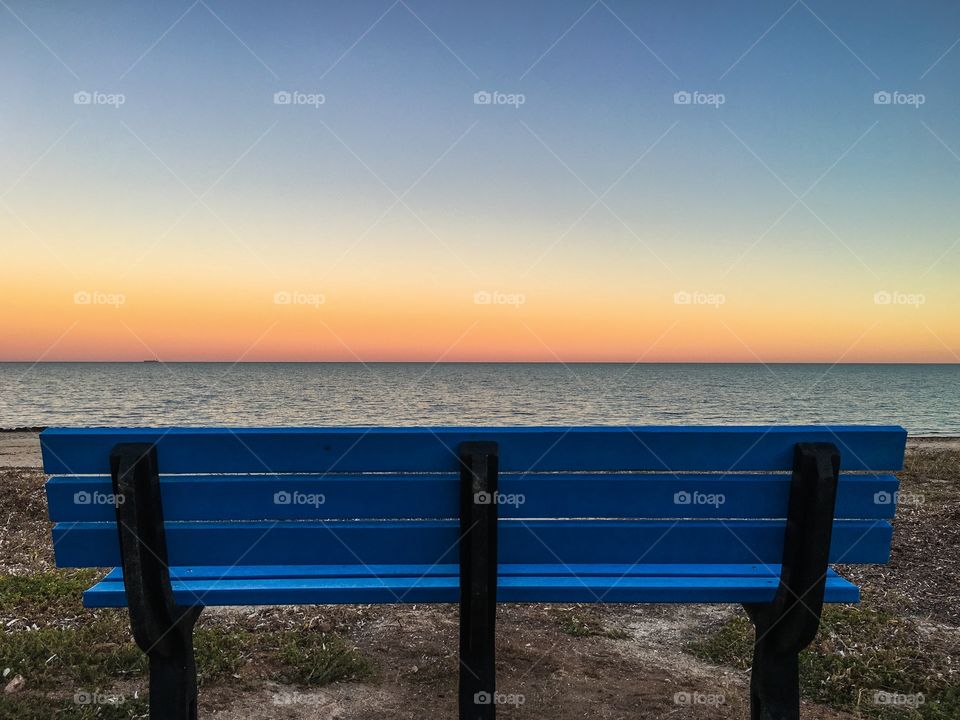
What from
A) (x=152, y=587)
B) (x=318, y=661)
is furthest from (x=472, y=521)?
(x=318, y=661)

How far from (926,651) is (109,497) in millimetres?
4362

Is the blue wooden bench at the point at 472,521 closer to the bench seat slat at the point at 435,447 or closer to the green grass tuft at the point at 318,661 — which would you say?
the bench seat slat at the point at 435,447

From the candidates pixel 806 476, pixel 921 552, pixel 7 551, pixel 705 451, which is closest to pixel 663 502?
pixel 705 451

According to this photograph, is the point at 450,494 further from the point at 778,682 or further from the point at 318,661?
the point at 318,661

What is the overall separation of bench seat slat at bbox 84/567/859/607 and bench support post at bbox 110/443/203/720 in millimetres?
97

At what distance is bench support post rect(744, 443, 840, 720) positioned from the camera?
244 cm

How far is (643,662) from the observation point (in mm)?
4059

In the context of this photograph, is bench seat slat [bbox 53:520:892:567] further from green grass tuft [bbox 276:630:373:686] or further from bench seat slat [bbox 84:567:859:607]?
green grass tuft [bbox 276:630:373:686]

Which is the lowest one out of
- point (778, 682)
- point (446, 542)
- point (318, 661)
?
point (318, 661)

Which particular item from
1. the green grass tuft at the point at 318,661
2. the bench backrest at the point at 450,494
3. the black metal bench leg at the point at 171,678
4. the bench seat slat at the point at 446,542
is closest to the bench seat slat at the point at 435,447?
the bench backrest at the point at 450,494

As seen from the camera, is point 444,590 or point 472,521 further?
point 444,590

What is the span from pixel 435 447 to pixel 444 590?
2.03 ft

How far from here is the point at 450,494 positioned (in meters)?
2.52

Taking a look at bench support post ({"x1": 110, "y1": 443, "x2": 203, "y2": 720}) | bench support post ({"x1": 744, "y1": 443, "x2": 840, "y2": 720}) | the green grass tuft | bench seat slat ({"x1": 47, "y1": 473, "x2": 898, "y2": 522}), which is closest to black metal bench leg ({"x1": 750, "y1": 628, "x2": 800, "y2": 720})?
bench support post ({"x1": 744, "y1": 443, "x2": 840, "y2": 720})
